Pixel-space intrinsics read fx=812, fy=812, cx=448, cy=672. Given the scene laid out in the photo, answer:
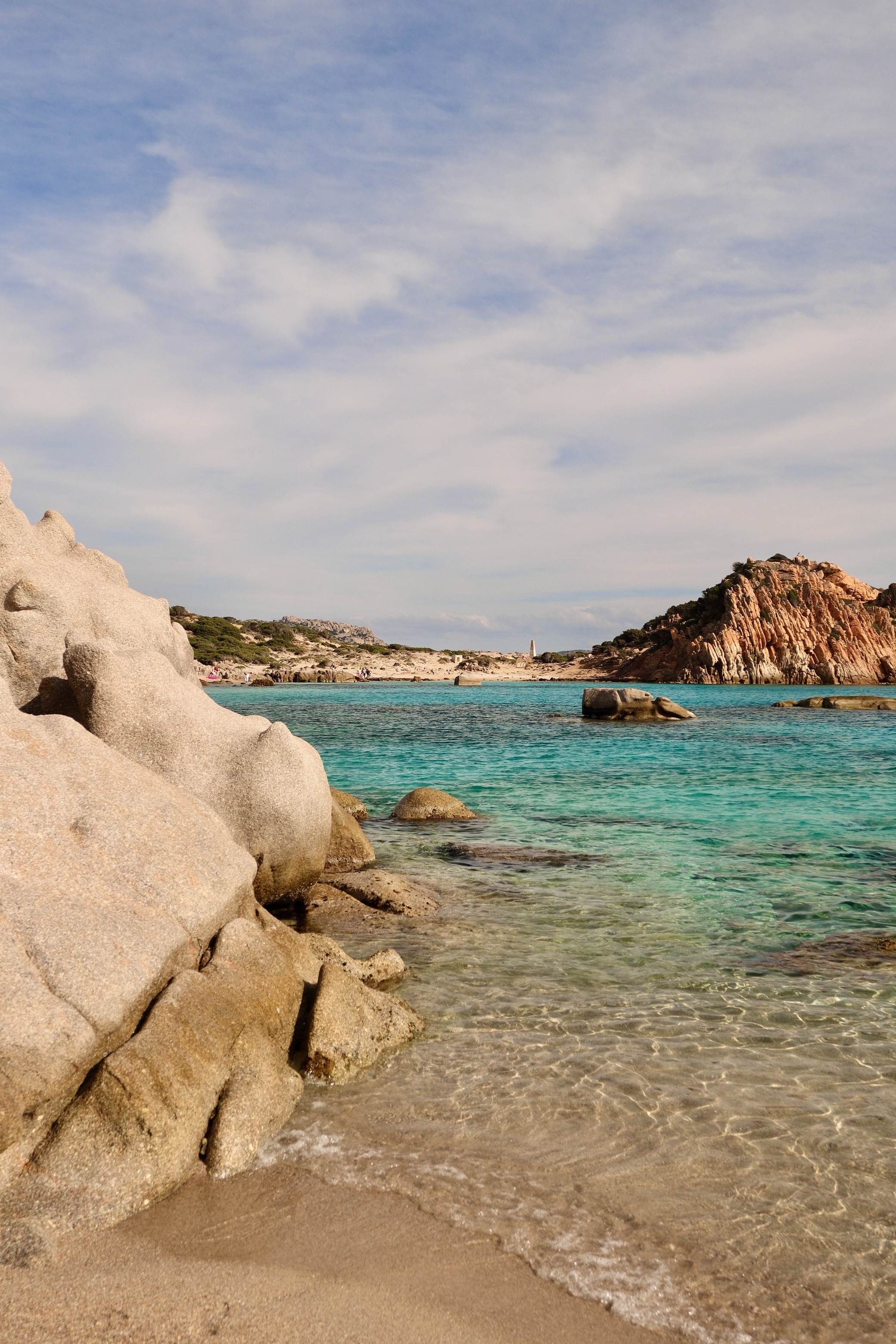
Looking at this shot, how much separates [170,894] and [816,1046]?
5.50 metres

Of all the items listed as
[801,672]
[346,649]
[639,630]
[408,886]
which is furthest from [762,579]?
[408,886]

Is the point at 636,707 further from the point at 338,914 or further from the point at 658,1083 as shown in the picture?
the point at 658,1083

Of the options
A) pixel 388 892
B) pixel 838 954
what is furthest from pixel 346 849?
pixel 838 954

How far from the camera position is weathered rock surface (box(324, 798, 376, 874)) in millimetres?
12953

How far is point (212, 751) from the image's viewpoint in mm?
9320

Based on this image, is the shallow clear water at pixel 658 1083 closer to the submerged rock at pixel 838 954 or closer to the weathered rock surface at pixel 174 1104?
the submerged rock at pixel 838 954

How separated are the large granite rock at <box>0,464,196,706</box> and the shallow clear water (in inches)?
202

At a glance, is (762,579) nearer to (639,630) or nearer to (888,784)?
(639,630)

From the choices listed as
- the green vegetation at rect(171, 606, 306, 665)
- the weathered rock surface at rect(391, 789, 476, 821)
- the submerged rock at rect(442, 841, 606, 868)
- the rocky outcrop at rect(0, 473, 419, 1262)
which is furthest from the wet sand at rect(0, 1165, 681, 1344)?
the green vegetation at rect(171, 606, 306, 665)

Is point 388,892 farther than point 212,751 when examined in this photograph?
Yes

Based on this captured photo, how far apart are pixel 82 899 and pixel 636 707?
42024 millimetres

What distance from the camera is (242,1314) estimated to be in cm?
384

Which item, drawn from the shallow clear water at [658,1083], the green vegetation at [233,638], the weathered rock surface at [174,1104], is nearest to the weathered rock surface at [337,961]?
A: the shallow clear water at [658,1083]

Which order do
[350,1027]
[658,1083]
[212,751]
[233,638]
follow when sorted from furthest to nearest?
[233,638], [212,751], [350,1027], [658,1083]
